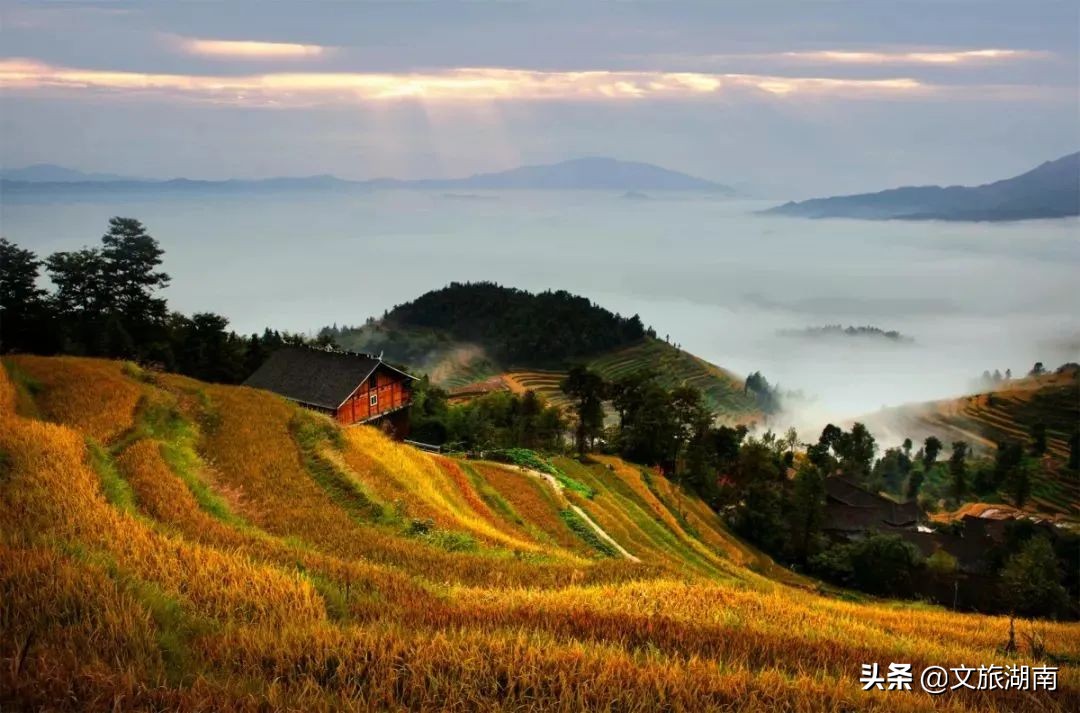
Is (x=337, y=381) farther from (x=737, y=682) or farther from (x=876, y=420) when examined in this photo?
(x=876, y=420)

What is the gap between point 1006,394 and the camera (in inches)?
4840

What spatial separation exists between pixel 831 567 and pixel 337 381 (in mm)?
28133

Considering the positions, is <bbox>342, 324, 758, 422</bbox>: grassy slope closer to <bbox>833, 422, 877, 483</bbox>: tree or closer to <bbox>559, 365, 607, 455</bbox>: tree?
<bbox>833, 422, 877, 483</bbox>: tree

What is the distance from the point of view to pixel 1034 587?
2906cm

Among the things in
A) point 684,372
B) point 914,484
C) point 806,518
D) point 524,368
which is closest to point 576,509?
point 806,518

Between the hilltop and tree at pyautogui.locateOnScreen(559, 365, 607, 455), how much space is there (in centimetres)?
5437

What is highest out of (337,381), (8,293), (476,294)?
(476,294)

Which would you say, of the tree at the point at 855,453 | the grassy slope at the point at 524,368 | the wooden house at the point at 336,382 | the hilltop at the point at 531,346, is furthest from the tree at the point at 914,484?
the wooden house at the point at 336,382

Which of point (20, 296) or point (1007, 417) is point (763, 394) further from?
point (20, 296)

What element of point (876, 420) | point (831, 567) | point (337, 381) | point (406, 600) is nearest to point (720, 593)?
point (406, 600)

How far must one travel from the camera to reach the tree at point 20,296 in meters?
29.1

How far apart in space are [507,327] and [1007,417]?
262 feet

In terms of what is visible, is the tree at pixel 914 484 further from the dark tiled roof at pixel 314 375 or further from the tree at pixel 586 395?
the dark tiled roof at pixel 314 375

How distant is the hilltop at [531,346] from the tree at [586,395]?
178ft
